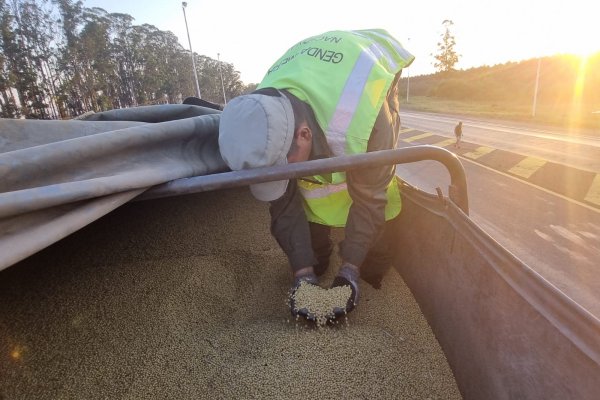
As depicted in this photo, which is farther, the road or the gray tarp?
the road

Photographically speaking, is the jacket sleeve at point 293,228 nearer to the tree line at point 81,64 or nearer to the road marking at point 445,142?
the road marking at point 445,142

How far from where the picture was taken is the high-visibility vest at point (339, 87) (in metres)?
1.70

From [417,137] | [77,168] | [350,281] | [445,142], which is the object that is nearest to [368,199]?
[350,281]

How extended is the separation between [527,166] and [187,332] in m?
9.46

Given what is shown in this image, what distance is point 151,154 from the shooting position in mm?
1575

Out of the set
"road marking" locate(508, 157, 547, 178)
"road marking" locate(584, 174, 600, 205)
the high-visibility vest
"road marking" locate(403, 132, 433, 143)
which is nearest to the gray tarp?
the high-visibility vest

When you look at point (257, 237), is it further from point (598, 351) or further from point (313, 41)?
point (598, 351)

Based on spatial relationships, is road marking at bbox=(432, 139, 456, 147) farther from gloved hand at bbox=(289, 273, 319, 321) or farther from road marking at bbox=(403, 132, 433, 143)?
gloved hand at bbox=(289, 273, 319, 321)

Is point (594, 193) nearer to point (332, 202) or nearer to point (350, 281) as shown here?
point (332, 202)

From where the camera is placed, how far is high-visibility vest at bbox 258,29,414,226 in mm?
1699

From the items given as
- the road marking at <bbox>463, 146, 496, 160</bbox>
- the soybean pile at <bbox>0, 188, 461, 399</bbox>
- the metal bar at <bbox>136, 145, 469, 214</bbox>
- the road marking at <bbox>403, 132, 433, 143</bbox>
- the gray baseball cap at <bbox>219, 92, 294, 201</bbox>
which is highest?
the gray baseball cap at <bbox>219, 92, 294, 201</bbox>

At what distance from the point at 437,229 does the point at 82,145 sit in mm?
1440

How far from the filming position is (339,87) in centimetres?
174

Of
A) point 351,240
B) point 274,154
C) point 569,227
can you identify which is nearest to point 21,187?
point 274,154
